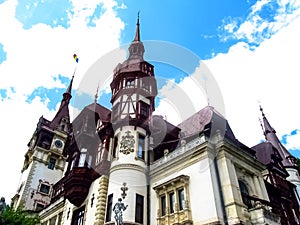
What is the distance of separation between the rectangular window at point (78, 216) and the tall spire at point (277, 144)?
1193 inches

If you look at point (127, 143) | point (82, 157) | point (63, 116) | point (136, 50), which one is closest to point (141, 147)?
point (127, 143)

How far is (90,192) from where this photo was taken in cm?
2291

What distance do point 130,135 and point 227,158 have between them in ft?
28.6

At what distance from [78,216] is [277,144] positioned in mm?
33388

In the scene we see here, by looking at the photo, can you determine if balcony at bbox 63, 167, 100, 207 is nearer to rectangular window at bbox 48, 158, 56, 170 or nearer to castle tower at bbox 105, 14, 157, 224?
castle tower at bbox 105, 14, 157, 224

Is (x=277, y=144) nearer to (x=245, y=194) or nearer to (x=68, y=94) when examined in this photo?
(x=245, y=194)

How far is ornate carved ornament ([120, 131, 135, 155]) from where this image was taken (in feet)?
74.7

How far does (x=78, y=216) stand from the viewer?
23438 millimetres

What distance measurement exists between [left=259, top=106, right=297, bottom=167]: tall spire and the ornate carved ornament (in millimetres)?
27190

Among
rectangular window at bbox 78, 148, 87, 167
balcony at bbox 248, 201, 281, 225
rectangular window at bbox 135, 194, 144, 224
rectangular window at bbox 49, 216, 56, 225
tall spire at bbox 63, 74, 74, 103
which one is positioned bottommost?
balcony at bbox 248, 201, 281, 225

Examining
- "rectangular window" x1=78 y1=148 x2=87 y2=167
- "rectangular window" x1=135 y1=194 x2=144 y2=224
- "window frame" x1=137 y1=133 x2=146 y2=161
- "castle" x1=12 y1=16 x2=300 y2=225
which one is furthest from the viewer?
"rectangular window" x1=78 y1=148 x2=87 y2=167

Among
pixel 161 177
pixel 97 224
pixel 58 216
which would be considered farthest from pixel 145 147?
pixel 58 216

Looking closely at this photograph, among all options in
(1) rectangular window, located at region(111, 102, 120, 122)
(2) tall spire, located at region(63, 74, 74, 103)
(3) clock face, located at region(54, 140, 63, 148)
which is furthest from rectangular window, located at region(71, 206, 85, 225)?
(2) tall spire, located at region(63, 74, 74, 103)

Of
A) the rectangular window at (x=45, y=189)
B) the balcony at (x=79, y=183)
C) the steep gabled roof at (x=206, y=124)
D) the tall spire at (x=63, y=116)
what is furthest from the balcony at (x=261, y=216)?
the tall spire at (x=63, y=116)
